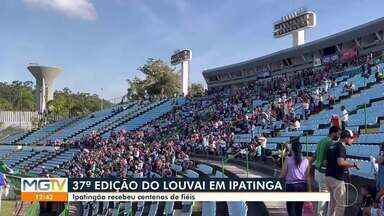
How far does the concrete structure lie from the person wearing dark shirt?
2794 centimetres

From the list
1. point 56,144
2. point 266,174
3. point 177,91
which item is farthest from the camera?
point 177,91

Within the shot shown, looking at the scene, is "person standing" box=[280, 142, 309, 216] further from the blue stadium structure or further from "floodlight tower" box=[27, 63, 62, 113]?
"floodlight tower" box=[27, 63, 62, 113]

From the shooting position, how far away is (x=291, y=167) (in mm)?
8102

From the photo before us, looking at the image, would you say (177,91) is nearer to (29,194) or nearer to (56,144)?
(56,144)

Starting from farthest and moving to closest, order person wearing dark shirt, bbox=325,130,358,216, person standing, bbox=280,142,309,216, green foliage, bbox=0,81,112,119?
green foliage, bbox=0,81,112,119
person standing, bbox=280,142,309,216
person wearing dark shirt, bbox=325,130,358,216

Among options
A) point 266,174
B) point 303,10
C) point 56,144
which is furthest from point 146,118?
point 266,174

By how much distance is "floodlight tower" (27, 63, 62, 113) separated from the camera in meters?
83.8

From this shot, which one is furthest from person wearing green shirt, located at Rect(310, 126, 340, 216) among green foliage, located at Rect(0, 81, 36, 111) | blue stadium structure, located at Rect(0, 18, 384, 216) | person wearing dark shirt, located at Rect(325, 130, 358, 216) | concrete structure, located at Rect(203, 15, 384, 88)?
green foliage, located at Rect(0, 81, 36, 111)

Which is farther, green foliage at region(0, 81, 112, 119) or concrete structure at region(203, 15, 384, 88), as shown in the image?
green foliage at region(0, 81, 112, 119)

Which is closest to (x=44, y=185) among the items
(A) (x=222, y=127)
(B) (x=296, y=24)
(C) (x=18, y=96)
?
(A) (x=222, y=127)

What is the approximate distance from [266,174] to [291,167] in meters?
9.20

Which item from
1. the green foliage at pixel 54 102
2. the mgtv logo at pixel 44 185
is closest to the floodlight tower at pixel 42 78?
the green foliage at pixel 54 102

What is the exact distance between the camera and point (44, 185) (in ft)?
25.3

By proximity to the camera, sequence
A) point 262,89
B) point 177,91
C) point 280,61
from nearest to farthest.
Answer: point 262,89 < point 280,61 < point 177,91
